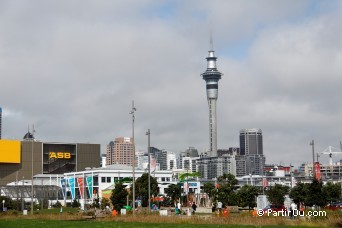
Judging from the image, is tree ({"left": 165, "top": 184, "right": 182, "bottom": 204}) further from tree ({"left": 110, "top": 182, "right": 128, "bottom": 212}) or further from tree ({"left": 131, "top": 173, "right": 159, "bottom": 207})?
tree ({"left": 110, "top": 182, "right": 128, "bottom": 212})

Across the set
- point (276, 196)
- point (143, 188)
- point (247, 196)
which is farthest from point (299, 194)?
point (143, 188)

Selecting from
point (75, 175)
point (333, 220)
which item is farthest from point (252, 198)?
point (75, 175)

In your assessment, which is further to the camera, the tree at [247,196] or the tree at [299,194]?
the tree at [247,196]

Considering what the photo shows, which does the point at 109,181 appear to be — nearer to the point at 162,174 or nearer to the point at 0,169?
the point at 162,174

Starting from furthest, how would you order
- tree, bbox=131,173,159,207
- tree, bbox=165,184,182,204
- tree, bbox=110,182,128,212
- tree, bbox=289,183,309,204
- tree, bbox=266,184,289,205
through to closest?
tree, bbox=165,184,182,204
tree, bbox=131,173,159,207
tree, bbox=266,184,289,205
tree, bbox=110,182,128,212
tree, bbox=289,183,309,204

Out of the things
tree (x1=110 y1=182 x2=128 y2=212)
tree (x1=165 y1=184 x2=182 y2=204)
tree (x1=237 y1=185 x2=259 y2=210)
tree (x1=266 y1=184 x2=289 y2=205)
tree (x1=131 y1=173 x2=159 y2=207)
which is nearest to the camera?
tree (x1=110 y1=182 x2=128 y2=212)

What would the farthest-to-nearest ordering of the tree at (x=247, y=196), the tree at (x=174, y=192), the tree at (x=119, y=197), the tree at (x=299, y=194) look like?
the tree at (x=174, y=192)
the tree at (x=247, y=196)
the tree at (x=119, y=197)
the tree at (x=299, y=194)

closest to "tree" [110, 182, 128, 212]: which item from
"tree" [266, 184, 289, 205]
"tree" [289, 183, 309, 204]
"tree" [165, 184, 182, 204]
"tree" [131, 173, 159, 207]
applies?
"tree" [131, 173, 159, 207]

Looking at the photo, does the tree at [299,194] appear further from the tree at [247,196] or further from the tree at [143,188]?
the tree at [143,188]

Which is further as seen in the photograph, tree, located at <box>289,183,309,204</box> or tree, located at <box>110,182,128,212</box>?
tree, located at <box>110,182,128,212</box>

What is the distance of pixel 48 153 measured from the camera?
654ft

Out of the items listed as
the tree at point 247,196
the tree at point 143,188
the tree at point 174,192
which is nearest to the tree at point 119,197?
the tree at point 143,188

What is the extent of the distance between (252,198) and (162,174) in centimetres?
8844

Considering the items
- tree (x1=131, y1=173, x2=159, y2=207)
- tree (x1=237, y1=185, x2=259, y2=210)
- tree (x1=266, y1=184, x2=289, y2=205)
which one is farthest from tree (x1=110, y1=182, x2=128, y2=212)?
tree (x1=266, y1=184, x2=289, y2=205)
